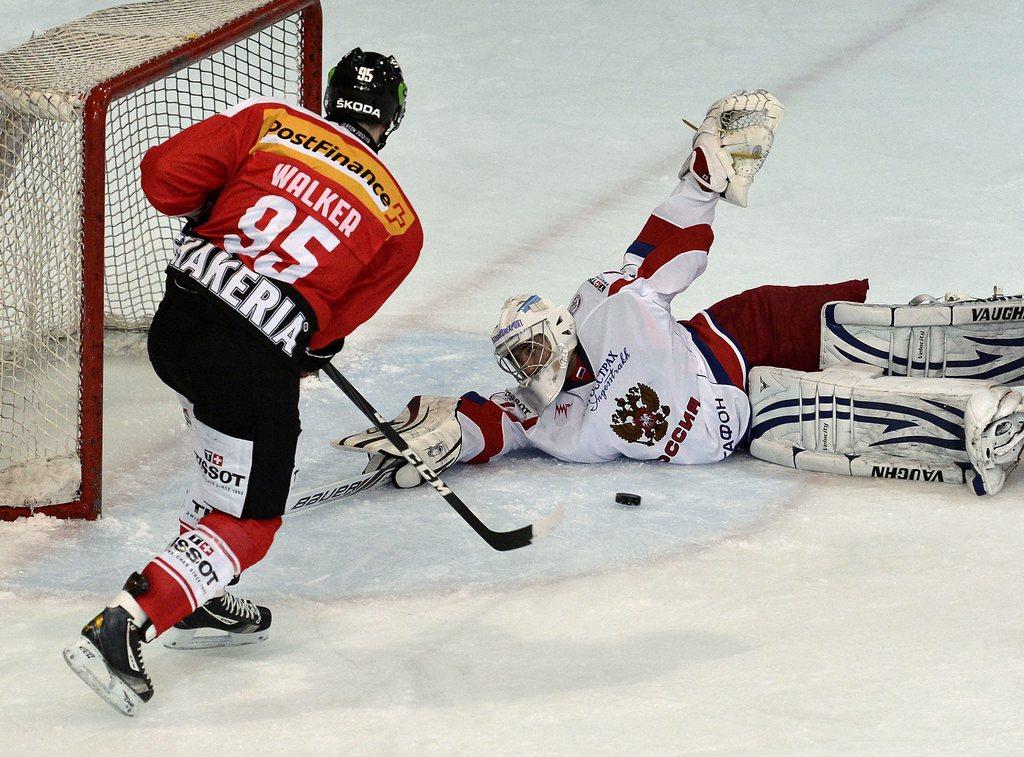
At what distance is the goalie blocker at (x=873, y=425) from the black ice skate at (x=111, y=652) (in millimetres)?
1769

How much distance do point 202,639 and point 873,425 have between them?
5.52 feet

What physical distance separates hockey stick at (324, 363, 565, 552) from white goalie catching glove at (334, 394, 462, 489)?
0.58m

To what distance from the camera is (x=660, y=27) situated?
24.5 ft

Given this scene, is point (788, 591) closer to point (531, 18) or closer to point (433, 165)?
point (433, 165)

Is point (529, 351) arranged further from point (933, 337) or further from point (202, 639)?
point (202, 639)

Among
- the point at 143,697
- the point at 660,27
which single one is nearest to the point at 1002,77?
the point at 660,27

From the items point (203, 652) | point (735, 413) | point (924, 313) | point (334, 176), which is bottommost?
point (203, 652)

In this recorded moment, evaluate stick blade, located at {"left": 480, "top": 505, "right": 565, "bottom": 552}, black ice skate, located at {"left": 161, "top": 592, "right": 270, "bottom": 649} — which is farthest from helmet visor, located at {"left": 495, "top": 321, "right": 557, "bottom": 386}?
black ice skate, located at {"left": 161, "top": 592, "right": 270, "bottom": 649}

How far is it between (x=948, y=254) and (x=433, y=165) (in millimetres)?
2033

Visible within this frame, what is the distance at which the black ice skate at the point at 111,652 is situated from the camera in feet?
7.49

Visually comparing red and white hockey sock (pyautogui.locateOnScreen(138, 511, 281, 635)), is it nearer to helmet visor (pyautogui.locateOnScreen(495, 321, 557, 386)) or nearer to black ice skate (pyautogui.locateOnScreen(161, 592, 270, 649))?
black ice skate (pyautogui.locateOnScreen(161, 592, 270, 649))

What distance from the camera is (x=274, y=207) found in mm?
2459

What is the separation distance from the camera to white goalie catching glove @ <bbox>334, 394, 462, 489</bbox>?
11.3 feet

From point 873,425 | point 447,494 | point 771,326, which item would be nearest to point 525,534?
point 447,494
